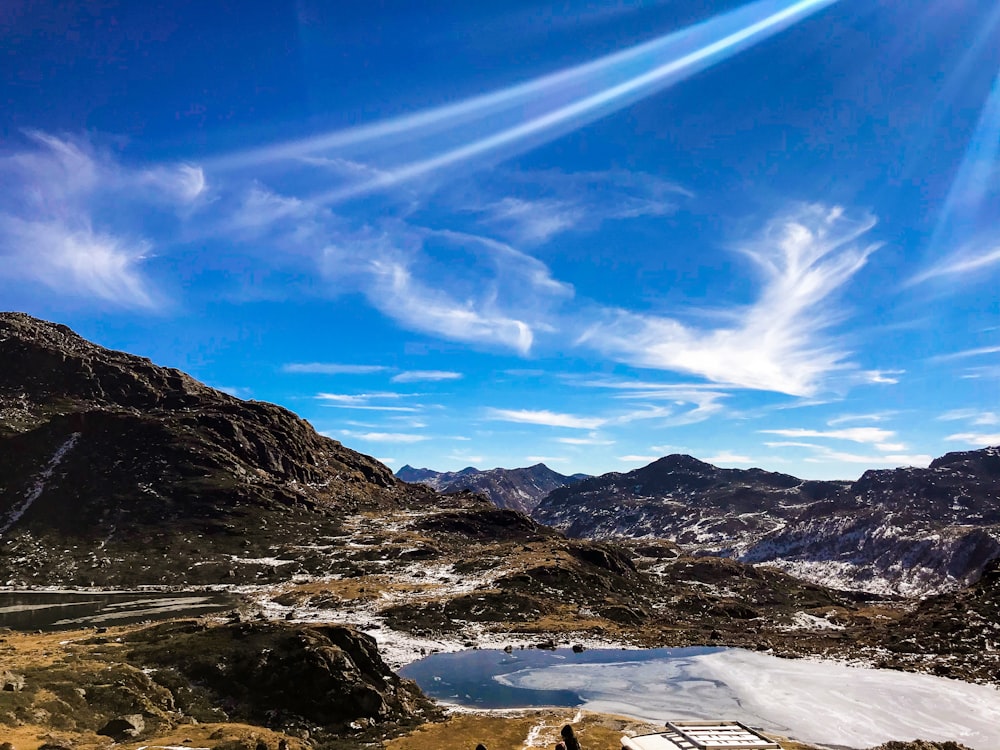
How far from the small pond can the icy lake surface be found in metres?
61.8

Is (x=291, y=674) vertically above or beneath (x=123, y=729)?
above

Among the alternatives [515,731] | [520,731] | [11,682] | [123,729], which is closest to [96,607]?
[11,682]

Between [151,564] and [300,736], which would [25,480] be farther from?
[300,736]

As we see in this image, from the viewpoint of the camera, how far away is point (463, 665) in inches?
3536

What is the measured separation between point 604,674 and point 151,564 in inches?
5346

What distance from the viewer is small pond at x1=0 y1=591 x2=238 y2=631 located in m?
106

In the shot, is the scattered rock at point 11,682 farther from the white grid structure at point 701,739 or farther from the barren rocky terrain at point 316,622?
the white grid structure at point 701,739

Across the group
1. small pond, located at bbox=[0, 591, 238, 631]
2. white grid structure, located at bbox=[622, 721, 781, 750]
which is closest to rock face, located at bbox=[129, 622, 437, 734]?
white grid structure, located at bbox=[622, 721, 781, 750]

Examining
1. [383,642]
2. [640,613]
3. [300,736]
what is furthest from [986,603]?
[300,736]

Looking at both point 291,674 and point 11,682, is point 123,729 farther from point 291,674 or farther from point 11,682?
point 291,674

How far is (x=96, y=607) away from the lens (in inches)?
4734

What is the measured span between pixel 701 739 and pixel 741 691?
59585mm

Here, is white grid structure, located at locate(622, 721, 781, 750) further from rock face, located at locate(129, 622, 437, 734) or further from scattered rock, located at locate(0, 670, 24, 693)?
scattered rock, located at locate(0, 670, 24, 693)

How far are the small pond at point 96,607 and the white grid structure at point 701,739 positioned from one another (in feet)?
363
